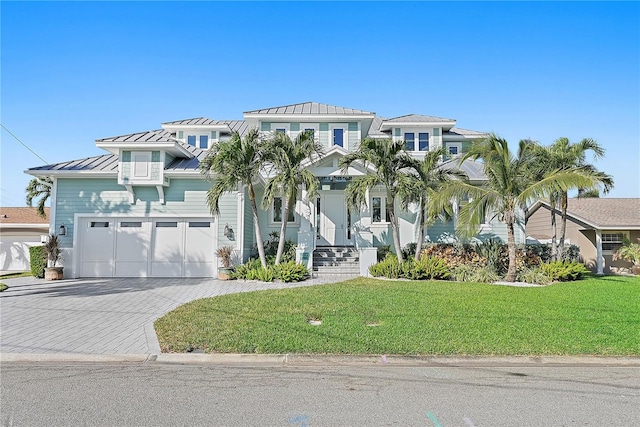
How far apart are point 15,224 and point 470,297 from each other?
92.4ft

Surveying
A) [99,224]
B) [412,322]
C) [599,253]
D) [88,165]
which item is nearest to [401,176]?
[412,322]

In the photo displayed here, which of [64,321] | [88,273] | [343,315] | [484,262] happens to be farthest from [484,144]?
[88,273]

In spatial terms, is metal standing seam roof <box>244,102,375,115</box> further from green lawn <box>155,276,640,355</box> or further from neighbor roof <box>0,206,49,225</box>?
neighbor roof <box>0,206,49,225</box>

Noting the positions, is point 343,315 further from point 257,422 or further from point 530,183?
point 530,183

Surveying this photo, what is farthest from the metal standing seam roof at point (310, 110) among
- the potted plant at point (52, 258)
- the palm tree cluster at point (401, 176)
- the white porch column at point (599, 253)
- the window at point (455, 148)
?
the white porch column at point (599, 253)

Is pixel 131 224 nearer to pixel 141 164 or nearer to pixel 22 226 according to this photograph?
pixel 141 164

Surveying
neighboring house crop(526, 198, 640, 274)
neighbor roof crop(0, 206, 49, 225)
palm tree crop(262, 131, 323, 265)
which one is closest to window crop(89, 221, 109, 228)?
palm tree crop(262, 131, 323, 265)

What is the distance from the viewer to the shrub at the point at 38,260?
15125 millimetres

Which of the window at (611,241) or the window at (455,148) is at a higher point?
the window at (455,148)

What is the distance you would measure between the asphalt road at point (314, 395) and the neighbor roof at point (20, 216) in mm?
24950

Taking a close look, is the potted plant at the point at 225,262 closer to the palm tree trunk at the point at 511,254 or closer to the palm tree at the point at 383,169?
the palm tree at the point at 383,169

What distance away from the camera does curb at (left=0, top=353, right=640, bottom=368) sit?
6.00 m

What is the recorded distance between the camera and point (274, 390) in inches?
191

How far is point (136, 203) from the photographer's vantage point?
1552 centimetres
